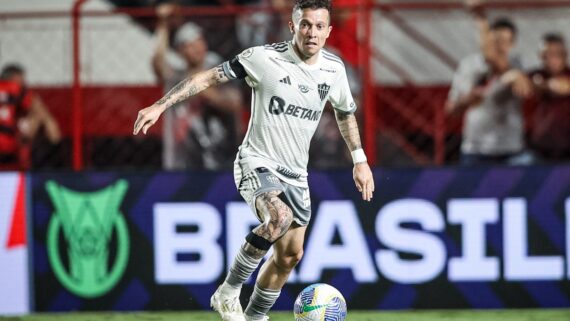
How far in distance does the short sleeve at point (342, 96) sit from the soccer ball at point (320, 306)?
1.24 meters

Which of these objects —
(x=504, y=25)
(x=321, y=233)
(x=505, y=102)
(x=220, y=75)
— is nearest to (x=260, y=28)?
(x=321, y=233)

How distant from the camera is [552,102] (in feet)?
36.8

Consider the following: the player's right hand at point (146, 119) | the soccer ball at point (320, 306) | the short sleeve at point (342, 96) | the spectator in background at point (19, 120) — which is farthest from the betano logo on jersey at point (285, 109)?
the spectator in background at point (19, 120)

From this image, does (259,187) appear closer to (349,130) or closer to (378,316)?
(349,130)

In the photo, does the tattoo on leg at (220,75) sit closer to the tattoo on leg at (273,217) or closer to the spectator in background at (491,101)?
the tattoo on leg at (273,217)

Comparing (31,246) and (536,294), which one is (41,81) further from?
(536,294)

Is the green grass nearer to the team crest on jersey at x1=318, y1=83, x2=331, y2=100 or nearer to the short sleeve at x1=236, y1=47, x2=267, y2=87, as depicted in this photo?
the team crest on jersey at x1=318, y1=83, x2=331, y2=100

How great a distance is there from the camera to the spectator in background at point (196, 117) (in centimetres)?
1115

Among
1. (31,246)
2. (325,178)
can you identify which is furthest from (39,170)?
(325,178)

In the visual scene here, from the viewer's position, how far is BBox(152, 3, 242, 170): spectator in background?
11.1 meters

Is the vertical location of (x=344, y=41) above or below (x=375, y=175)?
above

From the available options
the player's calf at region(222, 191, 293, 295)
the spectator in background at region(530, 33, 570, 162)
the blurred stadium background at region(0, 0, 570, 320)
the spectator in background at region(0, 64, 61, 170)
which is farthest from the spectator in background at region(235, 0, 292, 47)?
the player's calf at region(222, 191, 293, 295)

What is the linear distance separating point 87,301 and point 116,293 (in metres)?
0.25

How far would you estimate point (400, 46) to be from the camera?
12.1 metres
